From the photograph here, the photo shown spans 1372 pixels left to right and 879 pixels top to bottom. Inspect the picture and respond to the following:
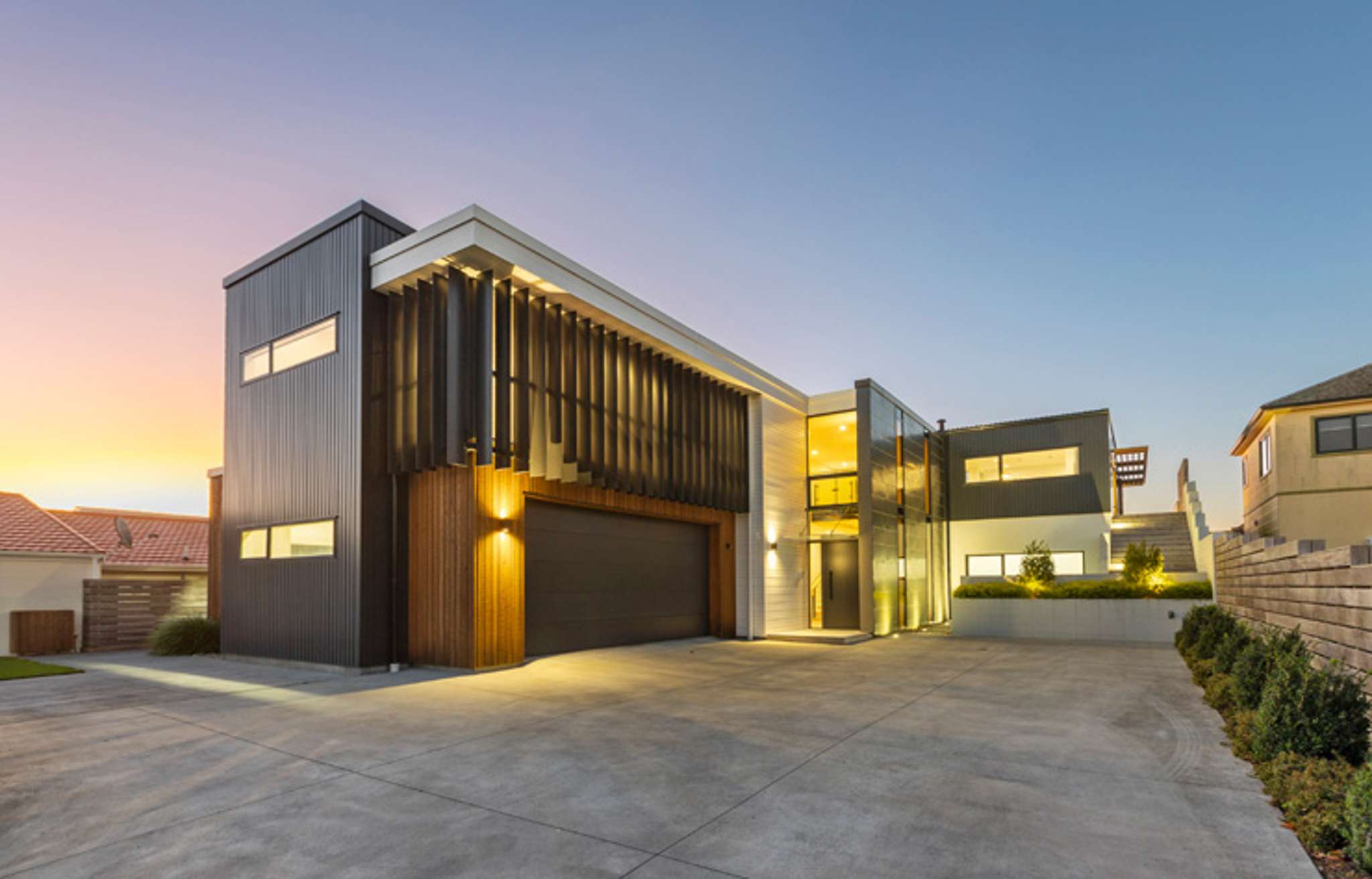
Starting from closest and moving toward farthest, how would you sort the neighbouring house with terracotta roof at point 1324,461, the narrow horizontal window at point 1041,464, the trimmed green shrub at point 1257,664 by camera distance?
1. the trimmed green shrub at point 1257,664
2. the neighbouring house with terracotta roof at point 1324,461
3. the narrow horizontal window at point 1041,464

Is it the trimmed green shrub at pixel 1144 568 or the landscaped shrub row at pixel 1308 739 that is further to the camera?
the trimmed green shrub at pixel 1144 568

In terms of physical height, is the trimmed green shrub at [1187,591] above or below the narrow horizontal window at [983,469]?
below

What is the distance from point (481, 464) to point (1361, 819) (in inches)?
384

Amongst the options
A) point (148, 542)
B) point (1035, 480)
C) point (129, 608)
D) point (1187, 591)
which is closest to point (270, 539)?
point (129, 608)

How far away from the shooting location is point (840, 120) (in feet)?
52.1

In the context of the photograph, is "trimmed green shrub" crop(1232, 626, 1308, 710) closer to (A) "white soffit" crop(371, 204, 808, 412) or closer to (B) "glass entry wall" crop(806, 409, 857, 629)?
(A) "white soffit" crop(371, 204, 808, 412)

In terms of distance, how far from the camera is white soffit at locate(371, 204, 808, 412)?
406 inches

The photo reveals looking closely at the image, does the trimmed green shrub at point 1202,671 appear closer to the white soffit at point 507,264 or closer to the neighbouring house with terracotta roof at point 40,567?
the white soffit at point 507,264

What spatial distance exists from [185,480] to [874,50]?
2790cm

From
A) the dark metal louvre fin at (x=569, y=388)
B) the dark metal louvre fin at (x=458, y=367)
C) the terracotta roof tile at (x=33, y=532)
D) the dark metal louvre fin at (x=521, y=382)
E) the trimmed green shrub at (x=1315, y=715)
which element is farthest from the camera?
the terracotta roof tile at (x=33, y=532)

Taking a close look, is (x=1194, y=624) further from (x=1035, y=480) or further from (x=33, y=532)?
(x=33, y=532)

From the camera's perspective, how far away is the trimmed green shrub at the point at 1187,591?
1644 cm

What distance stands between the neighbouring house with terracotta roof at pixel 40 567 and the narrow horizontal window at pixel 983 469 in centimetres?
2612

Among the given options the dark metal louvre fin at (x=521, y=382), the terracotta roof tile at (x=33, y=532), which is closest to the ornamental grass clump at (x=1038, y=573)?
the dark metal louvre fin at (x=521, y=382)
